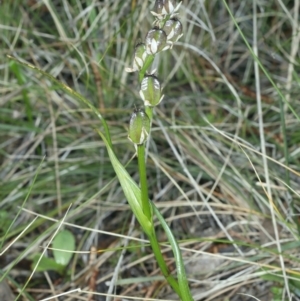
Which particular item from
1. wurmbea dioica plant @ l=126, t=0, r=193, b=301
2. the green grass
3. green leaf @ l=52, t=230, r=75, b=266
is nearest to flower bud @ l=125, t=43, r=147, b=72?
wurmbea dioica plant @ l=126, t=0, r=193, b=301

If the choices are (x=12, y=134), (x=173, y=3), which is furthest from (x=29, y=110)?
(x=173, y=3)

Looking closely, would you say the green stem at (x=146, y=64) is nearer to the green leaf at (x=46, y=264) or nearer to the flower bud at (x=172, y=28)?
the flower bud at (x=172, y=28)

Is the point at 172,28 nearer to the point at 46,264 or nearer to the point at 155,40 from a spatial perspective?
the point at 155,40

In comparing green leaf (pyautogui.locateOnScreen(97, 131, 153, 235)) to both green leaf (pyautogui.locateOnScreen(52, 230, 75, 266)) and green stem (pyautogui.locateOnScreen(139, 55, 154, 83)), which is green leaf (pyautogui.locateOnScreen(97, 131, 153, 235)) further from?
green leaf (pyautogui.locateOnScreen(52, 230, 75, 266))

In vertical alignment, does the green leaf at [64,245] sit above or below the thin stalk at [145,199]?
below

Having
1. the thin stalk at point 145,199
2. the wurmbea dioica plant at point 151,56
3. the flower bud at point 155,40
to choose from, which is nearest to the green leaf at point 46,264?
the thin stalk at point 145,199

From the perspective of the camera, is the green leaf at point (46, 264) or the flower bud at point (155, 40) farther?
the green leaf at point (46, 264)

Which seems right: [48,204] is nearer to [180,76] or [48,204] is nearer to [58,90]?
[58,90]
